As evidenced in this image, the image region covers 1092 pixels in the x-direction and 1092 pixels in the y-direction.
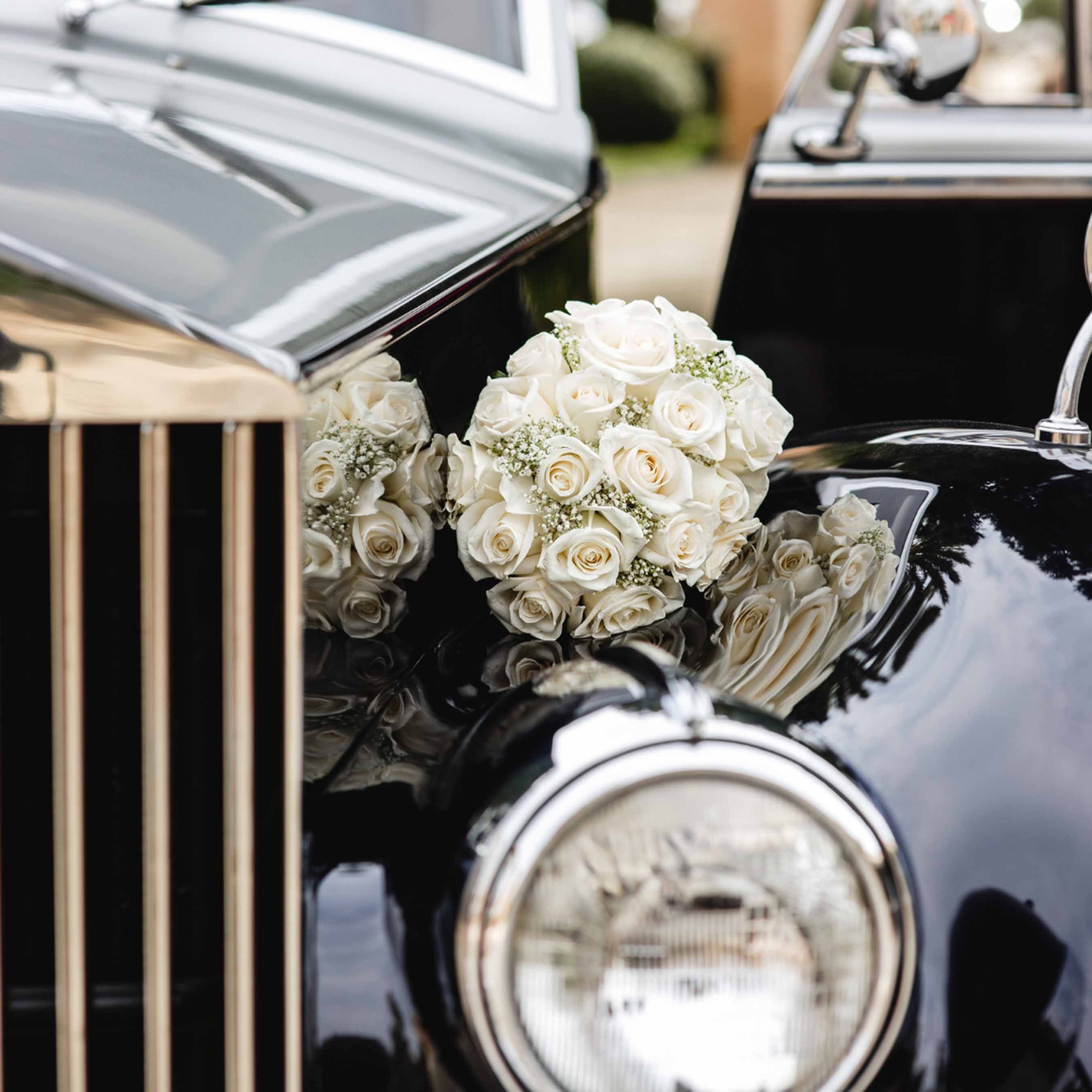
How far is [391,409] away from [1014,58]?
9.60 m

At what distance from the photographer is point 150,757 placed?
3.24 feet

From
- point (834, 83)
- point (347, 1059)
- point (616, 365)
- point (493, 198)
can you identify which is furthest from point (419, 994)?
point (834, 83)

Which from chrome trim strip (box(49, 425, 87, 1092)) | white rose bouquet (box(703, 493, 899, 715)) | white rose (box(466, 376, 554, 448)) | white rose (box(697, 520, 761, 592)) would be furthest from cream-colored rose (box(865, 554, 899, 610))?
chrome trim strip (box(49, 425, 87, 1092))

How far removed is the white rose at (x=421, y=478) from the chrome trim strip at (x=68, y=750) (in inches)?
18.6

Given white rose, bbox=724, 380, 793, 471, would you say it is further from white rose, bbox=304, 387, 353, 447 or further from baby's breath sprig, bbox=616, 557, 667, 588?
white rose, bbox=304, 387, 353, 447

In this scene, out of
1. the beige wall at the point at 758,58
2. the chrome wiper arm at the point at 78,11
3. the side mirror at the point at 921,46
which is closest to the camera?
the chrome wiper arm at the point at 78,11

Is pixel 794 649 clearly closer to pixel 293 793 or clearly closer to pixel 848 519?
pixel 848 519

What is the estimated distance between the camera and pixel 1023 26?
1609cm

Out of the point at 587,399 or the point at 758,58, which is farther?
the point at 758,58

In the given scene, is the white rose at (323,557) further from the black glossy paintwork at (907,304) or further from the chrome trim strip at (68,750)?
the black glossy paintwork at (907,304)

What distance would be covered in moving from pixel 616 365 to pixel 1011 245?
4.58ft

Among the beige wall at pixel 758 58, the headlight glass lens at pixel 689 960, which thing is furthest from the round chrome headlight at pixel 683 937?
the beige wall at pixel 758 58

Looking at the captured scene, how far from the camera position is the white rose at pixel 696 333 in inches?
58.4

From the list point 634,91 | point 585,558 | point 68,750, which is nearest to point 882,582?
point 585,558
